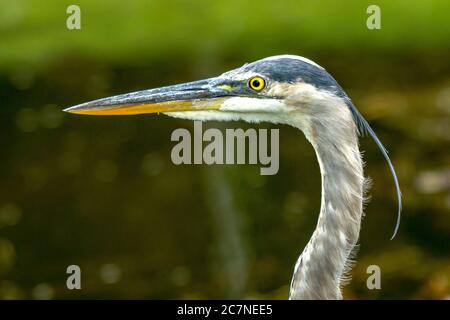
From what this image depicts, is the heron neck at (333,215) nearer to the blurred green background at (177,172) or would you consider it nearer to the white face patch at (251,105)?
the white face patch at (251,105)

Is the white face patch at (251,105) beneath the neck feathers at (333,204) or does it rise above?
above

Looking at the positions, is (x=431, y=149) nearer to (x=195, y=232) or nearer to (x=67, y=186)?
(x=195, y=232)

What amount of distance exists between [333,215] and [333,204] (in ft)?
0.12

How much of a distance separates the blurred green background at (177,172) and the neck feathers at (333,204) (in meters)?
2.34

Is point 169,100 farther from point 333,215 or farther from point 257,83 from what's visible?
point 333,215

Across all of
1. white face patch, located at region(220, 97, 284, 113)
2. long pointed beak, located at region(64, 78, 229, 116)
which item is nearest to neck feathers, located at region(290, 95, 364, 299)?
white face patch, located at region(220, 97, 284, 113)

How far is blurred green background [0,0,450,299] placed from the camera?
5.80m

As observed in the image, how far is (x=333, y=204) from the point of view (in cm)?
300

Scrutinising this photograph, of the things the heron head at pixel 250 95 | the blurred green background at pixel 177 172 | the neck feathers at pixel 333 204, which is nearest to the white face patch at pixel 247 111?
the heron head at pixel 250 95

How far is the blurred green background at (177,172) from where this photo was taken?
5.80 metres

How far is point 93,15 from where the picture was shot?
1017 centimetres

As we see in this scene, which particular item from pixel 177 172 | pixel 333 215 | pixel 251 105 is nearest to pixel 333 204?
pixel 333 215

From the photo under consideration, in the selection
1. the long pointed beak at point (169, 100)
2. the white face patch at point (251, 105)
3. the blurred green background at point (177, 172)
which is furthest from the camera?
the blurred green background at point (177, 172)

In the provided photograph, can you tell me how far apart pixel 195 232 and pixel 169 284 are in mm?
697
